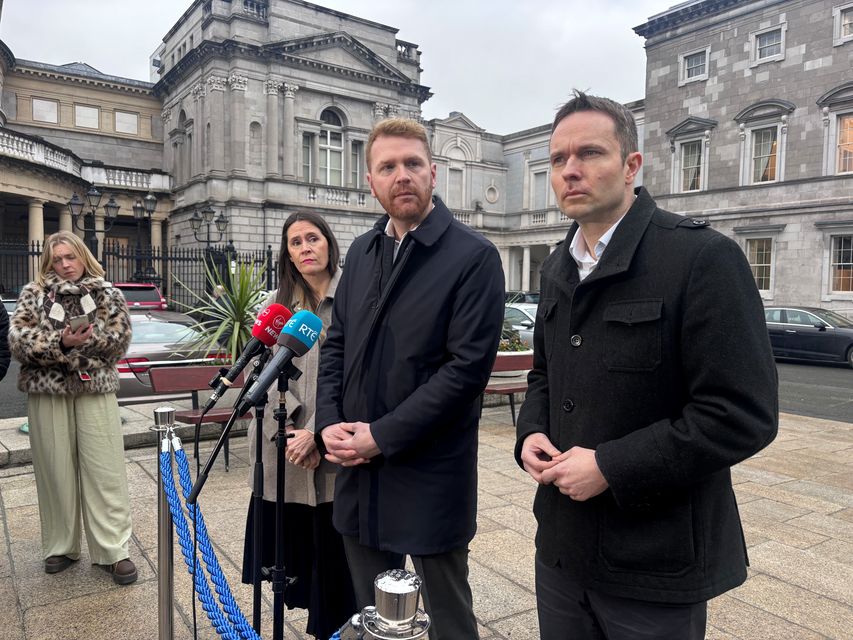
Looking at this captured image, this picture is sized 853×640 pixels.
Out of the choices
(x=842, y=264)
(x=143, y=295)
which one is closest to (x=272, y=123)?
(x=143, y=295)

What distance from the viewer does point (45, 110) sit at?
118ft

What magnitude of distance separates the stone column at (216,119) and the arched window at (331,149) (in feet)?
16.8

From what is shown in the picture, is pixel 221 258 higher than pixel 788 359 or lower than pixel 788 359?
higher

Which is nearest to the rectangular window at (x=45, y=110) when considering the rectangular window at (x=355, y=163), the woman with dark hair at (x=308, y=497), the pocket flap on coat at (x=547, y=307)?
the rectangular window at (x=355, y=163)

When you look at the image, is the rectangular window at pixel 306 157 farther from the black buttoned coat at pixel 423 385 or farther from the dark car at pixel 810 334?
the black buttoned coat at pixel 423 385

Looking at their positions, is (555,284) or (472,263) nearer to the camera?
(555,284)

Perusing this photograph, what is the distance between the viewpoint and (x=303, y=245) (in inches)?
129

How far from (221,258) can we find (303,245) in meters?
19.7

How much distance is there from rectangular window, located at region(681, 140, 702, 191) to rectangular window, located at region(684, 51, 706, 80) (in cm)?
292

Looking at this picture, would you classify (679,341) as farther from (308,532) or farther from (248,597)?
(248,597)

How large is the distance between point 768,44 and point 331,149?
20.7 meters

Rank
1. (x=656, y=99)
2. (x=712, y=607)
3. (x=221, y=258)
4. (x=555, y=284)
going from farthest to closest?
1. (x=656, y=99)
2. (x=221, y=258)
3. (x=712, y=607)
4. (x=555, y=284)

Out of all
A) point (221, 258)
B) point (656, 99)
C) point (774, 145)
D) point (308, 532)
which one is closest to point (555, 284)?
point (308, 532)

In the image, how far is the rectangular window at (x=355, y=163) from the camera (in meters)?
33.9
